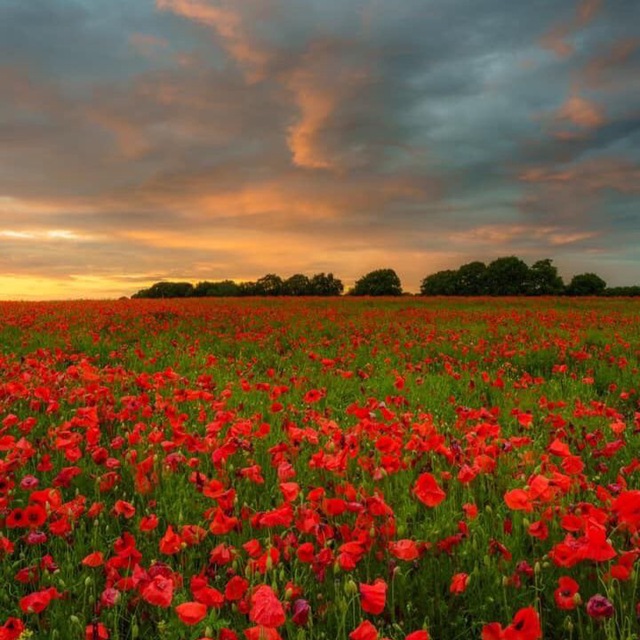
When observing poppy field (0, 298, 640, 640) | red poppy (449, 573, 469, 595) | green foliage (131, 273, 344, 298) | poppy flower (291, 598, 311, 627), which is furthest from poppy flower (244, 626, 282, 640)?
green foliage (131, 273, 344, 298)

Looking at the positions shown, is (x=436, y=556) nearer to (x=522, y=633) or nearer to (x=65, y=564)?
(x=522, y=633)

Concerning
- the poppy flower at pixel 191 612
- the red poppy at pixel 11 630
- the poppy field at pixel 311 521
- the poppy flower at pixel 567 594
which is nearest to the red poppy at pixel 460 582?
the poppy field at pixel 311 521

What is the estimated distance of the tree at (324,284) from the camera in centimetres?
7630

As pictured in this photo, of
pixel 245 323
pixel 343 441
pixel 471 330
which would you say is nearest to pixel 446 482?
pixel 343 441

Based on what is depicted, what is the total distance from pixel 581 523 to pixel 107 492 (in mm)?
3179

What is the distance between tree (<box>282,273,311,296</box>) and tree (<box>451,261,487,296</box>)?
2012 cm

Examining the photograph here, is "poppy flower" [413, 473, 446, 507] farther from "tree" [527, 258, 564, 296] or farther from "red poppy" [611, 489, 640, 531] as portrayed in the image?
"tree" [527, 258, 564, 296]

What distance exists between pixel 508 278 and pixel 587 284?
66.4 ft

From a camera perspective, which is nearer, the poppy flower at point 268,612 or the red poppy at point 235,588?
the poppy flower at point 268,612

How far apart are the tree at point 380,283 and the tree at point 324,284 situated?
2565mm

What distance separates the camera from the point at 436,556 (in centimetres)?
322

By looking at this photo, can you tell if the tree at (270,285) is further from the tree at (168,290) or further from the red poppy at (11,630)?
the red poppy at (11,630)

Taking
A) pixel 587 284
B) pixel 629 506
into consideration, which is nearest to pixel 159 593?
pixel 629 506

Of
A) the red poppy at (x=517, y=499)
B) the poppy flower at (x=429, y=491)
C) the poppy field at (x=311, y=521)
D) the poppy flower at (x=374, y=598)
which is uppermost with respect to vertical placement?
the poppy flower at (x=429, y=491)
